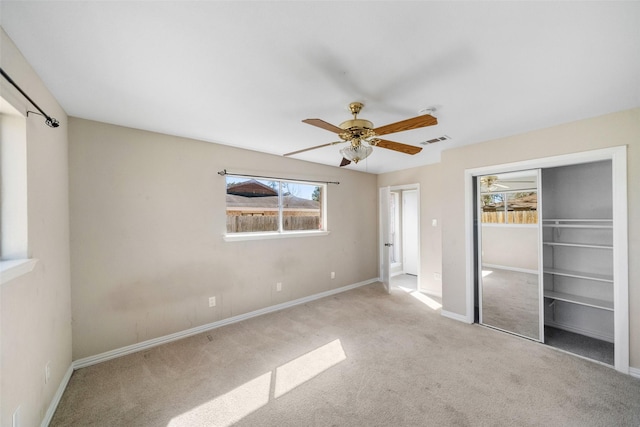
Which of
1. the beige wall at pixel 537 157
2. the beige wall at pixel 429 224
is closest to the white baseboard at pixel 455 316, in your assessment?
the beige wall at pixel 537 157

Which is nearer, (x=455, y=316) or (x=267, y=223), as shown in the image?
(x=455, y=316)

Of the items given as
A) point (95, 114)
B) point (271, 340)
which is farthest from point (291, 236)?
point (95, 114)

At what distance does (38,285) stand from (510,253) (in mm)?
4550

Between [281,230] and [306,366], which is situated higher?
[281,230]

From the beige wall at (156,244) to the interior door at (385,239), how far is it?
1.78m

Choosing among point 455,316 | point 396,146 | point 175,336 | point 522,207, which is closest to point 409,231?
point 455,316

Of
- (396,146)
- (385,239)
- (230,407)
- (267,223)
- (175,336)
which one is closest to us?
(230,407)

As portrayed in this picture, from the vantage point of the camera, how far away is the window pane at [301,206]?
4.07m

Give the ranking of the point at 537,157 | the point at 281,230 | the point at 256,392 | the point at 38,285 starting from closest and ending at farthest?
the point at 38,285
the point at 256,392
the point at 537,157
the point at 281,230

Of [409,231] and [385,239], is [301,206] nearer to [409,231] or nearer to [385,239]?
[385,239]

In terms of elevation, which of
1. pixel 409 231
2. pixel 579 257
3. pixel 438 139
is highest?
pixel 438 139

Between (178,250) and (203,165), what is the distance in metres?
1.10

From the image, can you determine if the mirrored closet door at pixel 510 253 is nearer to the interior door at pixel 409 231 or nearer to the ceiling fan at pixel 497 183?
the ceiling fan at pixel 497 183

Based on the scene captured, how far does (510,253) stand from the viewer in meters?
3.08
